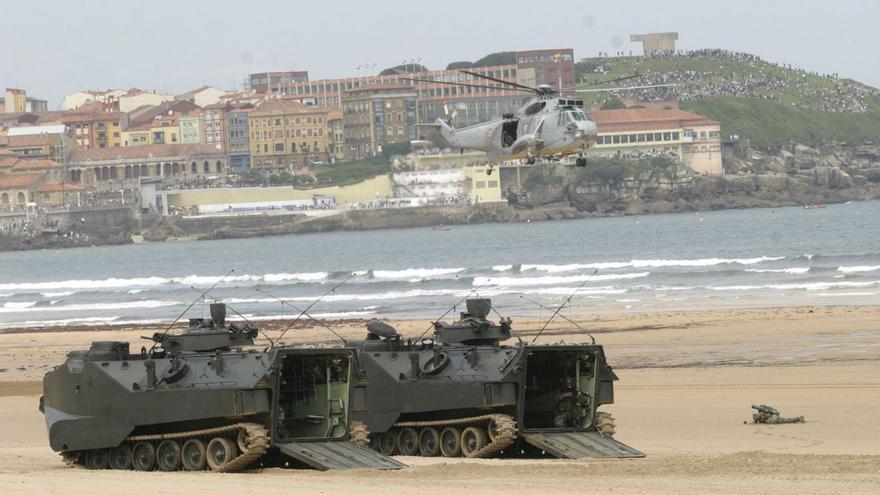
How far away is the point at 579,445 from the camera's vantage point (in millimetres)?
20641

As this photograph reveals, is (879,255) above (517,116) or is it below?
below

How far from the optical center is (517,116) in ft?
156

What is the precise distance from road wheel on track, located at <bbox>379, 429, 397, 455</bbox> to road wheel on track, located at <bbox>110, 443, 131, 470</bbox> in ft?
10.6

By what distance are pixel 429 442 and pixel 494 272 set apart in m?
65.6

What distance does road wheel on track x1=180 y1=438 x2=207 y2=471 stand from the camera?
19797mm

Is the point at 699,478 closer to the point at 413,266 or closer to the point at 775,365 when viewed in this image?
the point at 775,365

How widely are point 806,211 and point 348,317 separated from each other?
407ft

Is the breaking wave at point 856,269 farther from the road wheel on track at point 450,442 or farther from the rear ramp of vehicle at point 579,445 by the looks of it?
the rear ramp of vehicle at point 579,445

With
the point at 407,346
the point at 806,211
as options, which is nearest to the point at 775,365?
the point at 407,346

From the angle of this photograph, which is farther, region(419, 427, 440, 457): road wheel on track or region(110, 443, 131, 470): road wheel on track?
region(419, 427, 440, 457): road wheel on track

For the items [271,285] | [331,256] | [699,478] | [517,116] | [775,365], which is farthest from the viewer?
[331,256]

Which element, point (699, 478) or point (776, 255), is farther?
point (776, 255)

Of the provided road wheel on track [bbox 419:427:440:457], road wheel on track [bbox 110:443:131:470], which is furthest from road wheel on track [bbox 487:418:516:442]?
road wheel on track [bbox 110:443:131:470]

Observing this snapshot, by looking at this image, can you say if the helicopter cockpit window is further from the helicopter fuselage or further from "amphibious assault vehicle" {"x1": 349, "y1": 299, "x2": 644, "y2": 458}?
"amphibious assault vehicle" {"x1": 349, "y1": 299, "x2": 644, "y2": 458}
